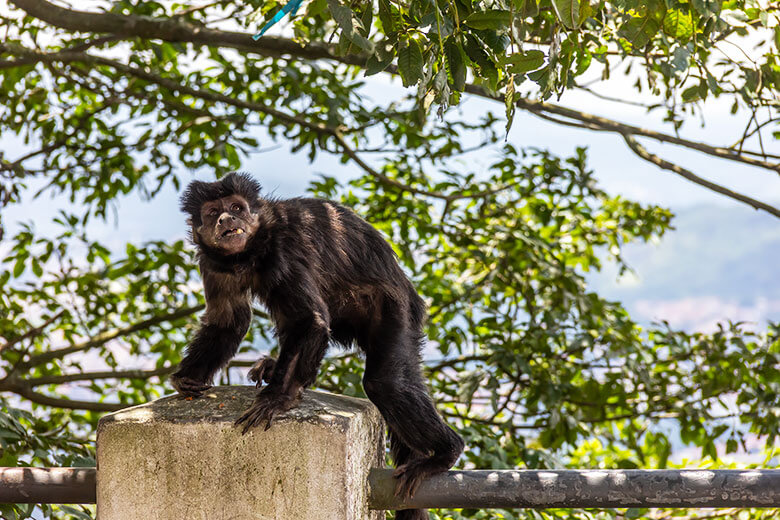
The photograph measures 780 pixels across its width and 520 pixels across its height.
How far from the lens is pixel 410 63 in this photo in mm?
2045

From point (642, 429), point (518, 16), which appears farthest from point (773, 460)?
point (518, 16)

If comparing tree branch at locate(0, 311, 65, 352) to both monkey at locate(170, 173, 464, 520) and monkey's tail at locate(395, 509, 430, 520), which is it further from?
monkey's tail at locate(395, 509, 430, 520)

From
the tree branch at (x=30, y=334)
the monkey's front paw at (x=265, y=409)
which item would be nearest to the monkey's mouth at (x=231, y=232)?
the monkey's front paw at (x=265, y=409)

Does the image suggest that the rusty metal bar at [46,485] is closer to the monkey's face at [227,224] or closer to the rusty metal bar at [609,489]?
the rusty metal bar at [609,489]

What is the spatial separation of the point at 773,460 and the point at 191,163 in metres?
3.64

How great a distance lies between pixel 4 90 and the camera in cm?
522

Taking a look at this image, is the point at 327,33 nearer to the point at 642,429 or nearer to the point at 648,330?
the point at 648,330

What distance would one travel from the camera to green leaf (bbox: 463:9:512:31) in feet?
6.66

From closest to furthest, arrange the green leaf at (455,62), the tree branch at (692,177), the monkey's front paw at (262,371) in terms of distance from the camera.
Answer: the green leaf at (455,62)
the monkey's front paw at (262,371)
the tree branch at (692,177)

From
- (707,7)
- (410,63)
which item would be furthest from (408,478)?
(707,7)

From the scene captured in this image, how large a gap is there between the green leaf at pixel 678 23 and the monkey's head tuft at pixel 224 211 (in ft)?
5.18

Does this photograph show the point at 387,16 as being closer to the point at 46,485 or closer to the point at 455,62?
the point at 455,62

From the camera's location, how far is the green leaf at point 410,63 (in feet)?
6.70

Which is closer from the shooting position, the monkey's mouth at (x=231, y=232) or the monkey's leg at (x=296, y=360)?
the monkey's leg at (x=296, y=360)
